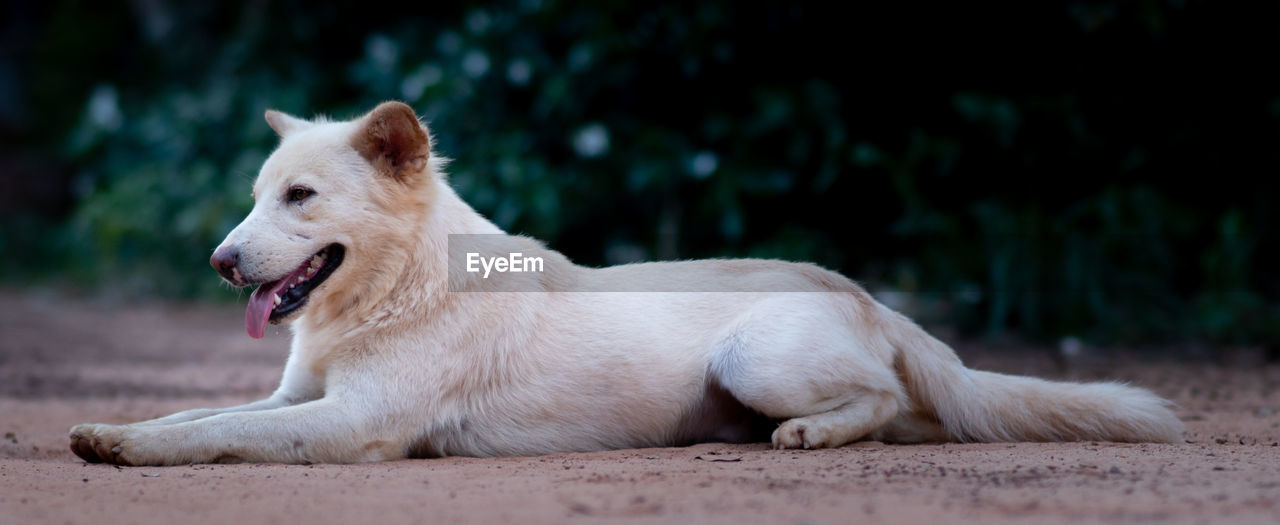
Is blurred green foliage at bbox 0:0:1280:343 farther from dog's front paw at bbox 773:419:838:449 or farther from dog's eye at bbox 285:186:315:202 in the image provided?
dog's eye at bbox 285:186:315:202

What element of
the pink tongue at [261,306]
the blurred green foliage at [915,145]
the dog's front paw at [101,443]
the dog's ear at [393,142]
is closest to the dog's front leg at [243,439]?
the dog's front paw at [101,443]

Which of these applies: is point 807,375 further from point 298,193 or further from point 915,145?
point 915,145

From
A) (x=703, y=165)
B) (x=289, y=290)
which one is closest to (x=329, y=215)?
(x=289, y=290)

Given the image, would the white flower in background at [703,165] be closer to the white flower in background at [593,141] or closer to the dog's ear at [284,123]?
the white flower in background at [593,141]

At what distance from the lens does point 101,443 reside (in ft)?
12.8

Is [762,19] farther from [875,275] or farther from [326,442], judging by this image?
[326,442]

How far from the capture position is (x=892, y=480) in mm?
3406

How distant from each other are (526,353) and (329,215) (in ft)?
2.99

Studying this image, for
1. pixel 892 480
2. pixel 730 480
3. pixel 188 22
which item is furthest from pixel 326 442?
pixel 188 22

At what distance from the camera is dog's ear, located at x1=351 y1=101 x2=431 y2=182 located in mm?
4289

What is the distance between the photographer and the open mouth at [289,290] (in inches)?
165

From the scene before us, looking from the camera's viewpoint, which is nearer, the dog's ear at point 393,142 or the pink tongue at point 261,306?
the pink tongue at point 261,306

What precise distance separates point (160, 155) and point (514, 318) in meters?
11.3

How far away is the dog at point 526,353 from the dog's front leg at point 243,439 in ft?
0.05
